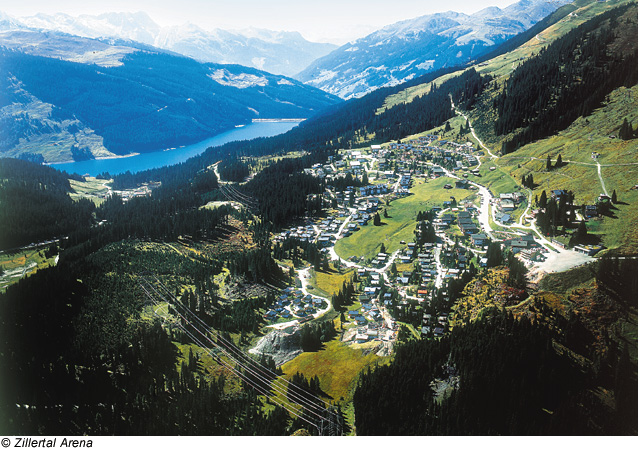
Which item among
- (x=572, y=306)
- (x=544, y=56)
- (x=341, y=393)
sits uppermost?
(x=544, y=56)

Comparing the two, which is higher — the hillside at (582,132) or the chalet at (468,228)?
the hillside at (582,132)

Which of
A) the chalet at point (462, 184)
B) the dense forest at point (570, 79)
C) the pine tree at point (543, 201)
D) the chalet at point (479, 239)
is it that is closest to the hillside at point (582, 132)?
the dense forest at point (570, 79)

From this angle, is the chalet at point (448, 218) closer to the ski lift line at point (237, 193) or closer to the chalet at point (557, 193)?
the chalet at point (557, 193)

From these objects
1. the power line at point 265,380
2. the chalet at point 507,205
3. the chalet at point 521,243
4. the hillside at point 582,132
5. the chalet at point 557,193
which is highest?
the hillside at point 582,132

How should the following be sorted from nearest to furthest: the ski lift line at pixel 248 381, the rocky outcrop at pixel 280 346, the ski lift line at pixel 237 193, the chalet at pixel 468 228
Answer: the ski lift line at pixel 248 381
the rocky outcrop at pixel 280 346
the chalet at pixel 468 228
the ski lift line at pixel 237 193

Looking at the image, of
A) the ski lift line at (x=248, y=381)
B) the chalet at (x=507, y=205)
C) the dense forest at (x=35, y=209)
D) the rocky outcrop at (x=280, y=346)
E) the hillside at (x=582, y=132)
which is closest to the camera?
the ski lift line at (x=248, y=381)

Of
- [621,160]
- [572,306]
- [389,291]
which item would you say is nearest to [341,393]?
[389,291]

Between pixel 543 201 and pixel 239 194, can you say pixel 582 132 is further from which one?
pixel 239 194

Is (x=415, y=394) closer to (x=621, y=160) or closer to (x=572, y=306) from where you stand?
(x=572, y=306)
